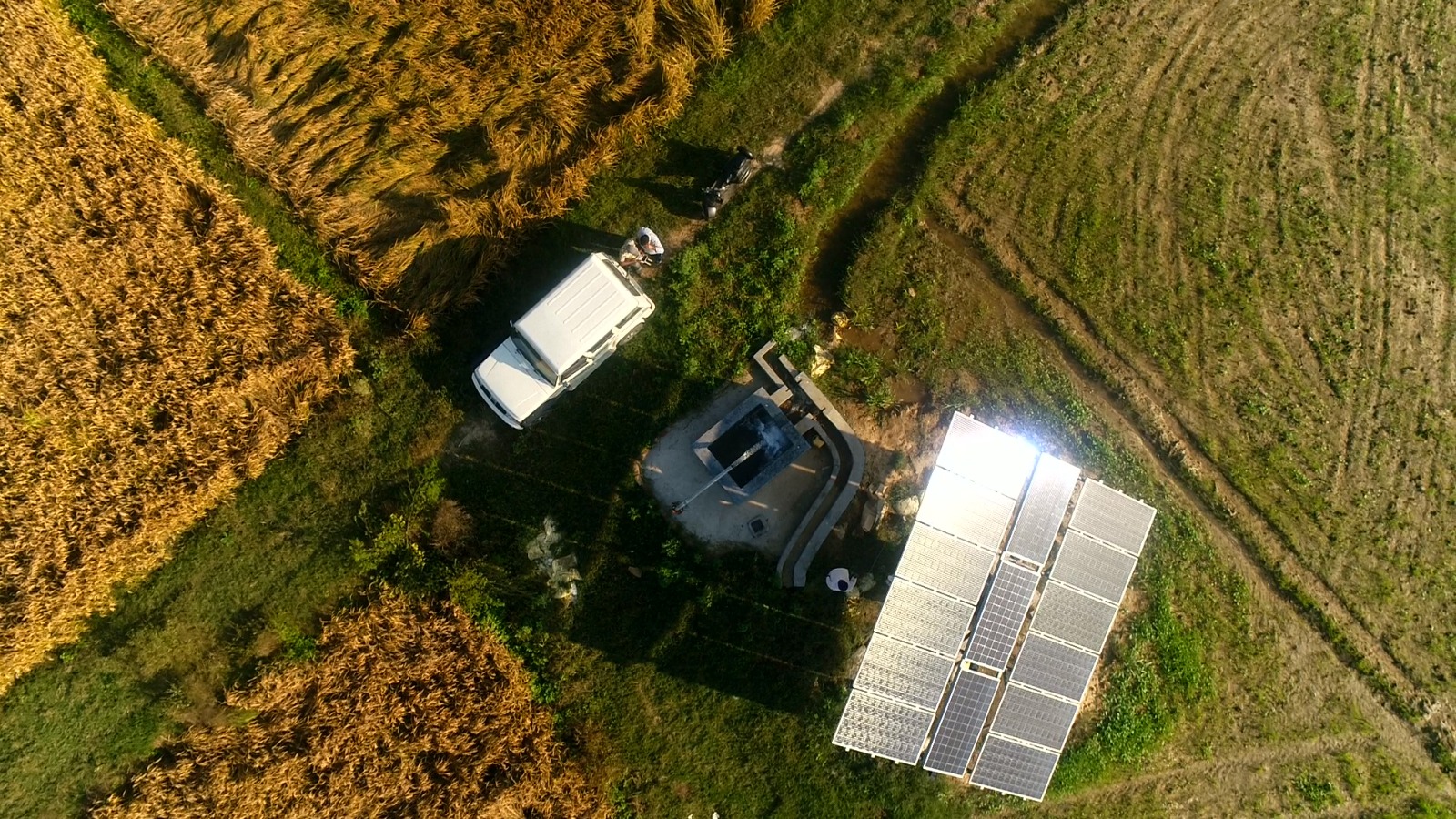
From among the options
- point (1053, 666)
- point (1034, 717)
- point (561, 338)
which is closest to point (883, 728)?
point (1034, 717)

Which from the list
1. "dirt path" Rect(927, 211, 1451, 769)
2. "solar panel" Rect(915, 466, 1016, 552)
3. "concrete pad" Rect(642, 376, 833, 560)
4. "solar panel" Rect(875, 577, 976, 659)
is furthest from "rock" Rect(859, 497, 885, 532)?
"dirt path" Rect(927, 211, 1451, 769)

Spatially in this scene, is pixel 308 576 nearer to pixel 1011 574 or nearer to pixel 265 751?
pixel 265 751

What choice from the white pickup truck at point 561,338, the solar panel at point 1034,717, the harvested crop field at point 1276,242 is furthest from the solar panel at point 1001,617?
the white pickup truck at point 561,338

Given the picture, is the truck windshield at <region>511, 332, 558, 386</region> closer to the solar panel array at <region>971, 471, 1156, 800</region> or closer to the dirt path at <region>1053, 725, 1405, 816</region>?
the solar panel array at <region>971, 471, 1156, 800</region>

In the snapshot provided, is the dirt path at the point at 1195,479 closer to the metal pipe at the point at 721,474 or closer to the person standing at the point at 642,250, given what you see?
the metal pipe at the point at 721,474

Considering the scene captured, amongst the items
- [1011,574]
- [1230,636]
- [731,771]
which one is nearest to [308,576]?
[731,771]

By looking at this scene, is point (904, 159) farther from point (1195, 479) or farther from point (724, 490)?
point (1195, 479)
